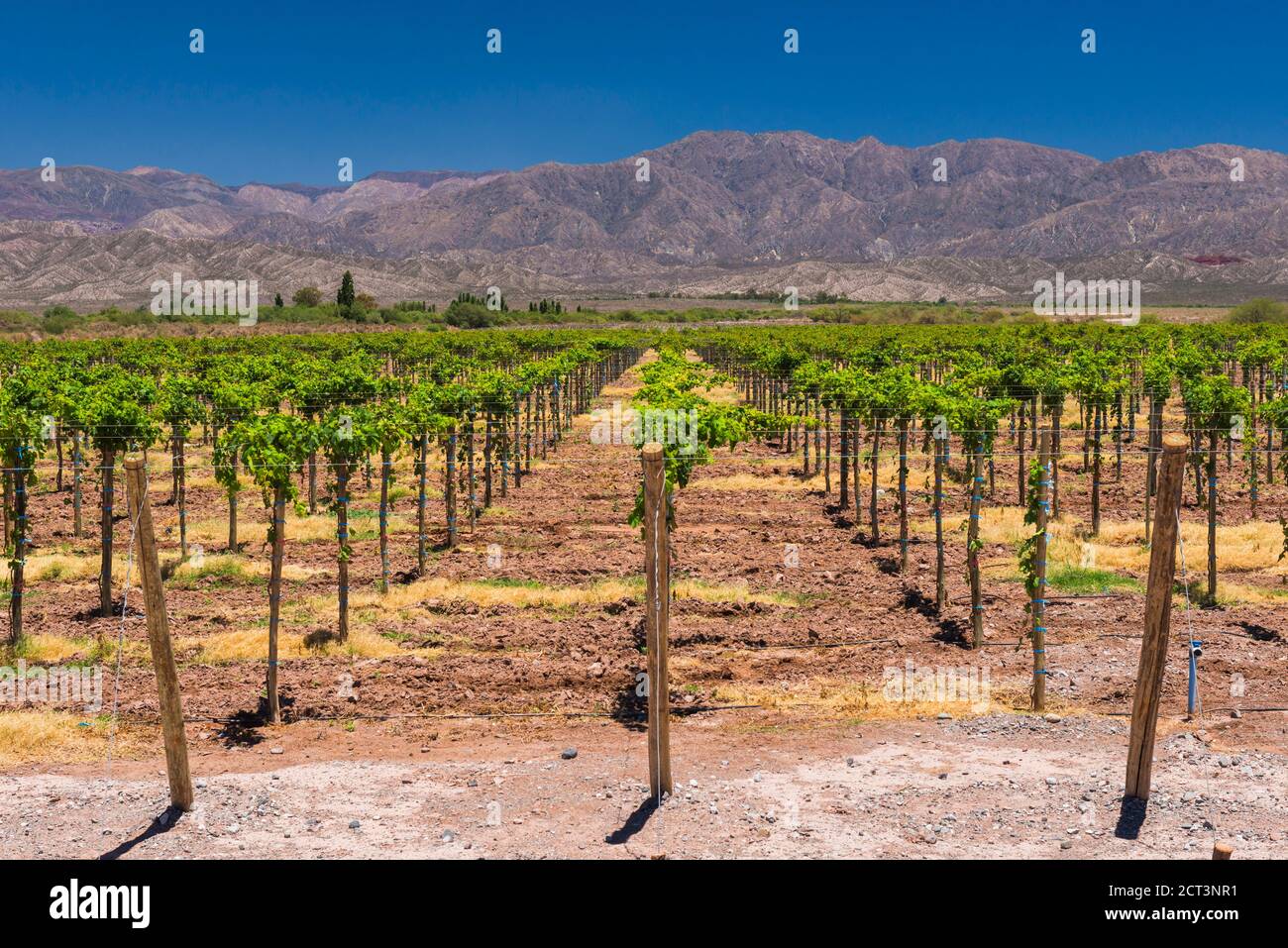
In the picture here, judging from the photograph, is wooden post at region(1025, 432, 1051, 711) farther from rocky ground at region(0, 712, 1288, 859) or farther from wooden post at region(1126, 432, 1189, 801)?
wooden post at region(1126, 432, 1189, 801)

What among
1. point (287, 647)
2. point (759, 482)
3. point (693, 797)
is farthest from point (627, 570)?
point (759, 482)

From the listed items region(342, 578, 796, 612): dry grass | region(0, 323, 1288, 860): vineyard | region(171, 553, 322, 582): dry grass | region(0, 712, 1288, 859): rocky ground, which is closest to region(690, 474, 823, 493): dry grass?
region(0, 323, 1288, 860): vineyard

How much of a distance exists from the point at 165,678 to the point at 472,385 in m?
15.5

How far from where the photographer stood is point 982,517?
22594 millimetres

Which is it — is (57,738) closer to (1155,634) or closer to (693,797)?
(693,797)

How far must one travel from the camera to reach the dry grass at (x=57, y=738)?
10664 mm

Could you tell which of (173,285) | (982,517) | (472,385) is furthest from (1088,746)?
(173,285)

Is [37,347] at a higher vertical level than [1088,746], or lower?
higher

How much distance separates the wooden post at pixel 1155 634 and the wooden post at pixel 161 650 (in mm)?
8021

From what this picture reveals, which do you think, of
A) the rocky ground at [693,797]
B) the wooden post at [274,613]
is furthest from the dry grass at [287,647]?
the rocky ground at [693,797]

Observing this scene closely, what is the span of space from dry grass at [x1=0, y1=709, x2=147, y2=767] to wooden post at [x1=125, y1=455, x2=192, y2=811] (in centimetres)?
209

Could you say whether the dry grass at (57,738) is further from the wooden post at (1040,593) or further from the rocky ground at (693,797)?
the wooden post at (1040,593)

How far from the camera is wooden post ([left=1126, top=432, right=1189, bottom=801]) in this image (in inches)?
→ 347
